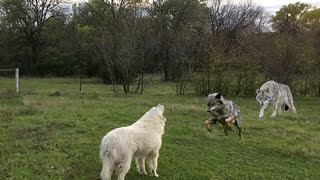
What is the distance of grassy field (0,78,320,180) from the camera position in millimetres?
7785

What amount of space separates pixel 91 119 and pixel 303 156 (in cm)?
678

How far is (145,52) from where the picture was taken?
33.6m

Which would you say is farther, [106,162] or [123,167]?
[123,167]

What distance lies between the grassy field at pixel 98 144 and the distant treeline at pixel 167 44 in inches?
551

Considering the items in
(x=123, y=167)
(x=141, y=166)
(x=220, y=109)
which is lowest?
(x=141, y=166)

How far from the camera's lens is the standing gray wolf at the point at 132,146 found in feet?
24.7

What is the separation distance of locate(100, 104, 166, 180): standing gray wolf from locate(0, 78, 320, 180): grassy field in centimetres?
54

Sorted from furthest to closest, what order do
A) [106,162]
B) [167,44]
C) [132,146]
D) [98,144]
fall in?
[167,44], [98,144], [132,146], [106,162]

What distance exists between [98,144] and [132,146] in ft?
11.1

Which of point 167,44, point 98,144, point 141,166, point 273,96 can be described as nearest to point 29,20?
point 167,44

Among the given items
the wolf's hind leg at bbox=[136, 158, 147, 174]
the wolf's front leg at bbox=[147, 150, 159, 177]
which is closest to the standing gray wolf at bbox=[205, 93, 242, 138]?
the wolf's front leg at bbox=[147, 150, 159, 177]

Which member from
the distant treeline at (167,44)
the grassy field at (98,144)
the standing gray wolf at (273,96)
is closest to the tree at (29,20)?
the distant treeline at (167,44)

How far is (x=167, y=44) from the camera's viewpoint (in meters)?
45.4

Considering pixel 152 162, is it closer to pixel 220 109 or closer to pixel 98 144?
pixel 220 109
